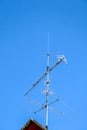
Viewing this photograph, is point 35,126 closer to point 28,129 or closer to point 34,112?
point 28,129

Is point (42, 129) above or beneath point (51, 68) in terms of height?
beneath

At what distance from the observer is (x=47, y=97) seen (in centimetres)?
1988

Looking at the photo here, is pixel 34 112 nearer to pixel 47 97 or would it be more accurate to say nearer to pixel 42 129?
pixel 47 97

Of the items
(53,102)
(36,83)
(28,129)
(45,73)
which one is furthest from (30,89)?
(28,129)

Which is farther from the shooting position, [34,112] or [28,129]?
[34,112]

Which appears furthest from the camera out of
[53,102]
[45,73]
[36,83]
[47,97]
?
[36,83]

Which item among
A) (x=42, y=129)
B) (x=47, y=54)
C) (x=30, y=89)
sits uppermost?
(x=47, y=54)

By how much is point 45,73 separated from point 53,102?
3.59m

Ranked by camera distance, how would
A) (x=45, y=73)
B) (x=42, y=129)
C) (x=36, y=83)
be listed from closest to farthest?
(x=42, y=129) < (x=45, y=73) < (x=36, y=83)

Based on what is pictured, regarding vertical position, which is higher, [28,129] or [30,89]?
[30,89]

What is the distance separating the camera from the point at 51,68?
23812mm

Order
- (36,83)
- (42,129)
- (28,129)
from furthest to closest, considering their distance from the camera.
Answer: (36,83)
(28,129)
(42,129)

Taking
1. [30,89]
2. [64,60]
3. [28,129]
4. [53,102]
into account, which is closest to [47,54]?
[64,60]

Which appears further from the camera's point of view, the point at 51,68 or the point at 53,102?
A: the point at 51,68
